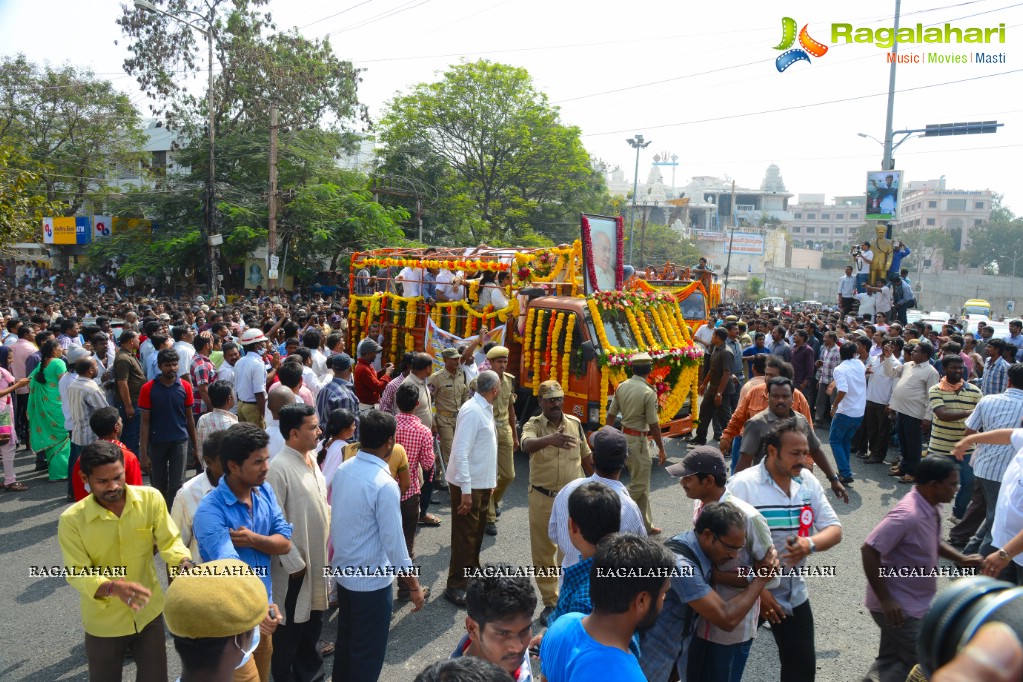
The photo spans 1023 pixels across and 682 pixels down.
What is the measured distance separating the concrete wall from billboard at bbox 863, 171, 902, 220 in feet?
108

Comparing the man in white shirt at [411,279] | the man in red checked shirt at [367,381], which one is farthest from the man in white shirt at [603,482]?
the man in white shirt at [411,279]

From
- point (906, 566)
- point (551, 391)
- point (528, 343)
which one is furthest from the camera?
point (528, 343)

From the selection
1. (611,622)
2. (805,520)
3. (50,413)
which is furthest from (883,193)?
(611,622)

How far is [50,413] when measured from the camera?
26.5 ft

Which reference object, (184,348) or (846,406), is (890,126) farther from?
(184,348)

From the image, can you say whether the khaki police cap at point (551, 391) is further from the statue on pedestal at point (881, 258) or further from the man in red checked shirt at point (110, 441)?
the statue on pedestal at point (881, 258)

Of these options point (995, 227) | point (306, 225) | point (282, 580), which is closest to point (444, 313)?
point (282, 580)

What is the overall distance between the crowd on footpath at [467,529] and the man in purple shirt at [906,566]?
0.4 inches

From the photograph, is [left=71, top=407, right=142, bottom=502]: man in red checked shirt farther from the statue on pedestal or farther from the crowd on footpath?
the statue on pedestal

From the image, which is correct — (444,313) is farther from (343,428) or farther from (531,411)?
(343,428)

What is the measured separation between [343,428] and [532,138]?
99.6 feet

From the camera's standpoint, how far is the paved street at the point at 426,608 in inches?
183

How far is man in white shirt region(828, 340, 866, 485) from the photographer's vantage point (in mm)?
8664

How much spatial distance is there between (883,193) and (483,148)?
1717 cm
